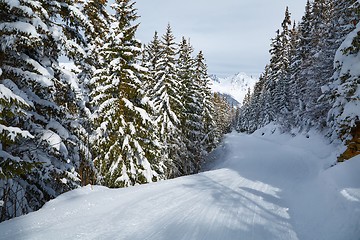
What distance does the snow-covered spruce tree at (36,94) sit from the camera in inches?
271

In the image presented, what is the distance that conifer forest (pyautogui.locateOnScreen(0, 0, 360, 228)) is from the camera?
714 cm

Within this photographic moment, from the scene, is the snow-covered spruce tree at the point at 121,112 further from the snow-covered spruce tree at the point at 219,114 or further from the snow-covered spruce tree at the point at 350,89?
the snow-covered spruce tree at the point at 219,114

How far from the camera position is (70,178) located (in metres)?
8.73

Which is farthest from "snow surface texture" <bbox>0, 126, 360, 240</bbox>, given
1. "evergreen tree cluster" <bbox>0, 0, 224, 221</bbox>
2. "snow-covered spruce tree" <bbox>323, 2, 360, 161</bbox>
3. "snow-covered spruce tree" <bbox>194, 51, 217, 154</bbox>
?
"snow-covered spruce tree" <bbox>194, 51, 217, 154</bbox>

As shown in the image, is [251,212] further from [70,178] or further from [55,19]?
[55,19]

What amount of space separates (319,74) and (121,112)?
65.2ft

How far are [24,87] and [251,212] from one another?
24.7 feet

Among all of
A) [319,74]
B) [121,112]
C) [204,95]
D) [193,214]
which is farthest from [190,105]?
[193,214]

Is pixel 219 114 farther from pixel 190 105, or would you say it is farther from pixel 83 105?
pixel 83 105

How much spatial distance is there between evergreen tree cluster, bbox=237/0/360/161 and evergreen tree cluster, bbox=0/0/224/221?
31.9 ft

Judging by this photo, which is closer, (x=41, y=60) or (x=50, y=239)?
(x=50, y=239)

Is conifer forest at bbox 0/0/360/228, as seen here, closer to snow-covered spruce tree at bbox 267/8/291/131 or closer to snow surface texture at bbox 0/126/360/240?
snow surface texture at bbox 0/126/360/240

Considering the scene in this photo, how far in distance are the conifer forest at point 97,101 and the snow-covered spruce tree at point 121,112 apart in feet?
0.18

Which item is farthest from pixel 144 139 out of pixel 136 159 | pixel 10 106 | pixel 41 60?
pixel 10 106
